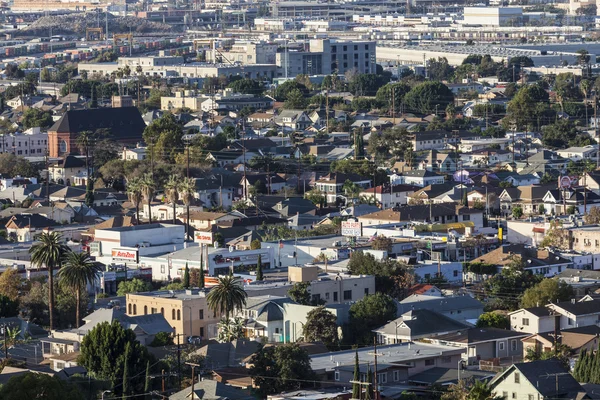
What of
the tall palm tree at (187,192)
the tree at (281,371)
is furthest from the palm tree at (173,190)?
the tree at (281,371)

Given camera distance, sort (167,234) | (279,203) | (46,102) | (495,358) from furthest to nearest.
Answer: (46,102) < (279,203) < (167,234) < (495,358)

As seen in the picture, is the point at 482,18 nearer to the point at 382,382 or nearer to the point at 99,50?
the point at 99,50

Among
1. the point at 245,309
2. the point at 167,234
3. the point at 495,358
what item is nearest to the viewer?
the point at 495,358

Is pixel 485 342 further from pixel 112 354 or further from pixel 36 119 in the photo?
pixel 36 119

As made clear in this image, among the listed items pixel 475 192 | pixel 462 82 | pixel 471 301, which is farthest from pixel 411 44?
pixel 471 301

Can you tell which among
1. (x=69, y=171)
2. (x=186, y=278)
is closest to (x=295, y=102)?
(x=69, y=171)

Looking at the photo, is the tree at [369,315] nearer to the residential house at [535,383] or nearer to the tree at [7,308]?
the residential house at [535,383]

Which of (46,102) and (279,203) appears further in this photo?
(46,102)

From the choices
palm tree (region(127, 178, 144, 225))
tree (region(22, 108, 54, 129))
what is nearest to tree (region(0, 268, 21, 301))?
palm tree (region(127, 178, 144, 225))
